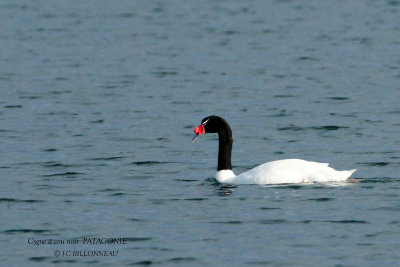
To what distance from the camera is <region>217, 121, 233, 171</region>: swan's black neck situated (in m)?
23.3

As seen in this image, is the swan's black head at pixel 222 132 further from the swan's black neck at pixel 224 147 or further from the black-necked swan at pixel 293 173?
the black-necked swan at pixel 293 173

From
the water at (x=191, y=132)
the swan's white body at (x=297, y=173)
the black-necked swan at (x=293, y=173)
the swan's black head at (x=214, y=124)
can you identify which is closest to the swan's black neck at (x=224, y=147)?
the swan's black head at (x=214, y=124)

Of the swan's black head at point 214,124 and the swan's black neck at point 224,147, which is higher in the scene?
the swan's black head at point 214,124

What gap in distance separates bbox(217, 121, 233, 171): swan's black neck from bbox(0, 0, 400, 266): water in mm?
462

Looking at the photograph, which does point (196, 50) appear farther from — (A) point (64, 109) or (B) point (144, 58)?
(A) point (64, 109)

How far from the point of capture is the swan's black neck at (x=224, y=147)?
23.3 m

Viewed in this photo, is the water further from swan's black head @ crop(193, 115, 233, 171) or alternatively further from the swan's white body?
swan's black head @ crop(193, 115, 233, 171)

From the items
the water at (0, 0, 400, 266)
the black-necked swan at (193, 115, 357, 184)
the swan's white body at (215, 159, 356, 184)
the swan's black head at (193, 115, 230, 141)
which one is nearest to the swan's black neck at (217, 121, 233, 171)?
the swan's black head at (193, 115, 230, 141)

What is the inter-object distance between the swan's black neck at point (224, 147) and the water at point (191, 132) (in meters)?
0.46

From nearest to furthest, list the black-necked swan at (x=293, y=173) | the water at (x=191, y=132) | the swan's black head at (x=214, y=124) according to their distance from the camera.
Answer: the water at (x=191, y=132) → the black-necked swan at (x=293, y=173) → the swan's black head at (x=214, y=124)

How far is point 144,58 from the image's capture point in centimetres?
4778

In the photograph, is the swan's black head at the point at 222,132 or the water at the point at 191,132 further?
the swan's black head at the point at 222,132

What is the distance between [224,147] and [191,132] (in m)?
7.47

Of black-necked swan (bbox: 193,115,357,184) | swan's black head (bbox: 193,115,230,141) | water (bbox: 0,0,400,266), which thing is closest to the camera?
water (bbox: 0,0,400,266)
